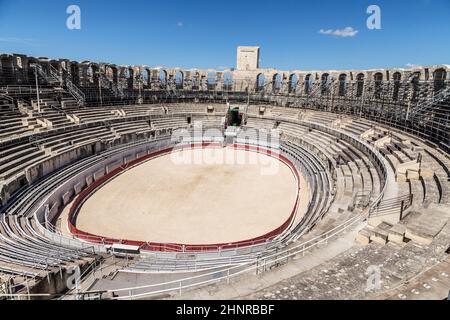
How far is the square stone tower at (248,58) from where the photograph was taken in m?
48.7

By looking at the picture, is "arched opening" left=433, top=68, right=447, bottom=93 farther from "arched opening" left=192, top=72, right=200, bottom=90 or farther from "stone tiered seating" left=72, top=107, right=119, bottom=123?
"stone tiered seating" left=72, top=107, right=119, bottom=123

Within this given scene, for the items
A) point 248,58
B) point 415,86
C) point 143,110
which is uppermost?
point 248,58

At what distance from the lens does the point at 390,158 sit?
19.6 meters

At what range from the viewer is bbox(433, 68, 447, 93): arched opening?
27594 millimetres

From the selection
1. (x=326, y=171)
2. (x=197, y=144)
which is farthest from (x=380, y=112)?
(x=197, y=144)

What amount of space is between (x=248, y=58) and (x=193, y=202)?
1342 inches

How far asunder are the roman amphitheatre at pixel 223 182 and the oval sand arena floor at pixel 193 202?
145 millimetres

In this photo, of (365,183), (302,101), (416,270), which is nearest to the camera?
(416,270)

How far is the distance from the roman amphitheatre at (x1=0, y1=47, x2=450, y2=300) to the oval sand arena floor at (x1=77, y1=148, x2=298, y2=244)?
15 centimetres

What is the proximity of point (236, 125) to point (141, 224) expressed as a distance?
95.2 ft

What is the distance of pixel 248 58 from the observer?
49031mm

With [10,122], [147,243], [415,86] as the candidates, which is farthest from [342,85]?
[10,122]

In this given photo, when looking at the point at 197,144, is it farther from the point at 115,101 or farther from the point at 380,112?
the point at 380,112

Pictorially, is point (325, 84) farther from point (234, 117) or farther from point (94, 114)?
point (94, 114)
